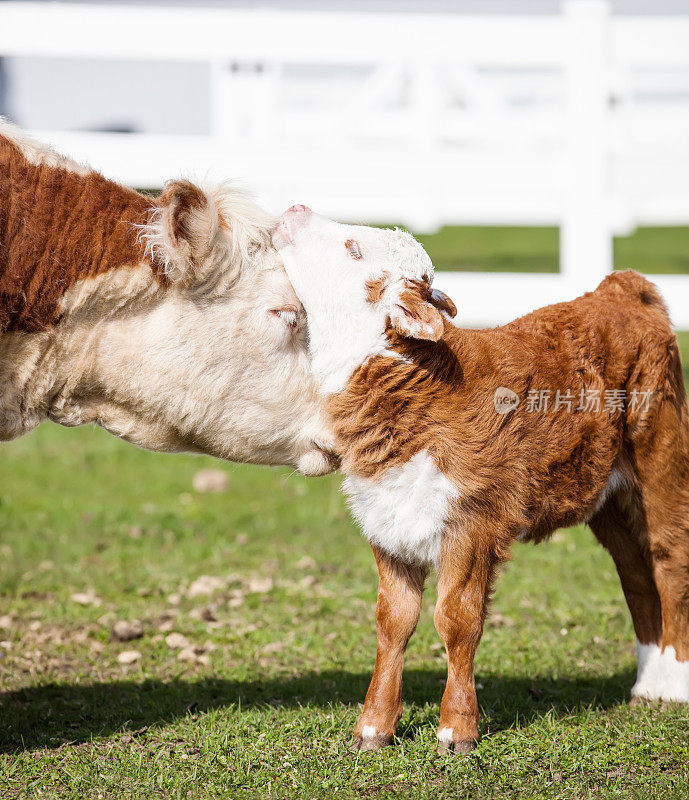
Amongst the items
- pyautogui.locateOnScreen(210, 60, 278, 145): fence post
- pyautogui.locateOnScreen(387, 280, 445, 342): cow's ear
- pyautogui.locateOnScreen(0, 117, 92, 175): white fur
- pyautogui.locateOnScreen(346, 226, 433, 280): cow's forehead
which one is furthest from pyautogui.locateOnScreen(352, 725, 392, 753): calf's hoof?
pyautogui.locateOnScreen(210, 60, 278, 145): fence post

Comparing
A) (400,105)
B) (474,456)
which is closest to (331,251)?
(474,456)

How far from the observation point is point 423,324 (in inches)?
124

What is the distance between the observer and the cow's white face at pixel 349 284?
3277 millimetres

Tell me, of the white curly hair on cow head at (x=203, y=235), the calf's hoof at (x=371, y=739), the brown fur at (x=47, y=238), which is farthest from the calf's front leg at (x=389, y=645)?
the brown fur at (x=47, y=238)

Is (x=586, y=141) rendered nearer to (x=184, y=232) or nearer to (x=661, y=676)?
(x=661, y=676)

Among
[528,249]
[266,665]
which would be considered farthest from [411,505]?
[528,249]

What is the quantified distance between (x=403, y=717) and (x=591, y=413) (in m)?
1.31

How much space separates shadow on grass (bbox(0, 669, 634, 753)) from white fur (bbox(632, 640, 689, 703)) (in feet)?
0.49

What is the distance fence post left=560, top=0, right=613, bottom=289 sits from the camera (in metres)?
6.89

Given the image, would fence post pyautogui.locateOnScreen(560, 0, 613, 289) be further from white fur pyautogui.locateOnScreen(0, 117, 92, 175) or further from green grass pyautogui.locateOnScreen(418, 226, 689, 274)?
green grass pyautogui.locateOnScreen(418, 226, 689, 274)

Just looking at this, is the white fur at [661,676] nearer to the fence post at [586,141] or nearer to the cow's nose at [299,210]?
the cow's nose at [299,210]

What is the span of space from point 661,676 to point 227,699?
5.56ft

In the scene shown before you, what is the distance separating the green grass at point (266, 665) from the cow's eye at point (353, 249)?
2.96 feet

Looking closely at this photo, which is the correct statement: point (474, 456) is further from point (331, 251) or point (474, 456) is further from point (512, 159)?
point (512, 159)
